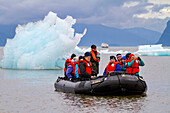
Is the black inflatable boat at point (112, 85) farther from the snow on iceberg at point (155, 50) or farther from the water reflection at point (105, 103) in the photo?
the snow on iceberg at point (155, 50)

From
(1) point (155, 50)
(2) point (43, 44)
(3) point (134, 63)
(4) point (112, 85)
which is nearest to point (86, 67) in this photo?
(4) point (112, 85)

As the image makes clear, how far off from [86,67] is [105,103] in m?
2.01

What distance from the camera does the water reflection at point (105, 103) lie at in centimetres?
1122

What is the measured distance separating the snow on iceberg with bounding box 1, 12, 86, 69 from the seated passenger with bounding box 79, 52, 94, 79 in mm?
12301

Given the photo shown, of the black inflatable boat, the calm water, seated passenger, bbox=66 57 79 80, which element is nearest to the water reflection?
the calm water

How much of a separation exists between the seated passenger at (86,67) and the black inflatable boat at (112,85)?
13.1 inches

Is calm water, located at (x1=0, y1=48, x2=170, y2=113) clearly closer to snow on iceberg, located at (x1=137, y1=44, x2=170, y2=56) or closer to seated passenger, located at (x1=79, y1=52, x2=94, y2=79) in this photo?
seated passenger, located at (x1=79, y1=52, x2=94, y2=79)

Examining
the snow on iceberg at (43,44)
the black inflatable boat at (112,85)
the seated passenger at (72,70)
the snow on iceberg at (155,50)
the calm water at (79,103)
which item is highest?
the snow on iceberg at (155,50)

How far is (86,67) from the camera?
1355cm

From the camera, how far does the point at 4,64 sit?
30.1 metres

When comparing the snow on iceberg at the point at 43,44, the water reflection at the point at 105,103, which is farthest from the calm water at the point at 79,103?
the snow on iceberg at the point at 43,44

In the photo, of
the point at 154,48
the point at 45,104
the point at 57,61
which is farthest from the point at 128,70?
the point at 154,48

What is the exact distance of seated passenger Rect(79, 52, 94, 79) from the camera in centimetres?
1348

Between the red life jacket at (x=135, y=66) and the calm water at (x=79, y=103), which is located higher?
the red life jacket at (x=135, y=66)
